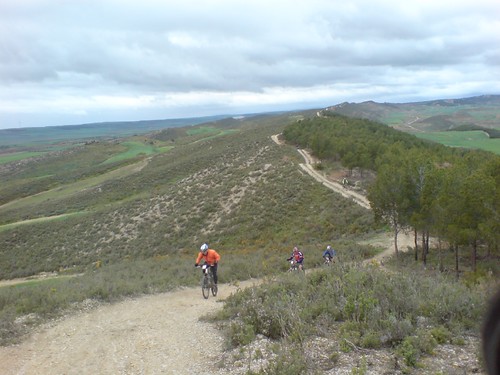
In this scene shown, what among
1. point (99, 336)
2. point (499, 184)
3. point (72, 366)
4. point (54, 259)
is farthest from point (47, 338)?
point (54, 259)

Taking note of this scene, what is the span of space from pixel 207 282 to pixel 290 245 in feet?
44.9

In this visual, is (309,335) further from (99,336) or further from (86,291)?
(86,291)

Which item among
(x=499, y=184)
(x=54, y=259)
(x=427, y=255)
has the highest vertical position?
(x=499, y=184)

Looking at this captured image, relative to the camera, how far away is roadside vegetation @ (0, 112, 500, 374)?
8.67 m

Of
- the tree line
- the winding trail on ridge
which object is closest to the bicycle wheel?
the winding trail on ridge

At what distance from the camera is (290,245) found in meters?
27.1

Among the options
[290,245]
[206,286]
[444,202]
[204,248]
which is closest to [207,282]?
[206,286]

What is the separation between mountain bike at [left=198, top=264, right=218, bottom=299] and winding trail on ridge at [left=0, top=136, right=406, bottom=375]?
813 mm

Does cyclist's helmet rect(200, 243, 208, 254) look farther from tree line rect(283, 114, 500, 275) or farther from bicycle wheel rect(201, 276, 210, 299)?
tree line rect(283, 114, 500, 275)

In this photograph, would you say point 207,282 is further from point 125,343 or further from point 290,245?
point 290,245

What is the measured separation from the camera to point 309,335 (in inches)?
336

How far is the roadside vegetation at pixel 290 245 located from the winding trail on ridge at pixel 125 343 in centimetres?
63

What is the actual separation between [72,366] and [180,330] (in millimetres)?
2711

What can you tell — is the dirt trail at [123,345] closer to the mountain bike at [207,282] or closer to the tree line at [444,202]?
the mountain bike at [207,282]
